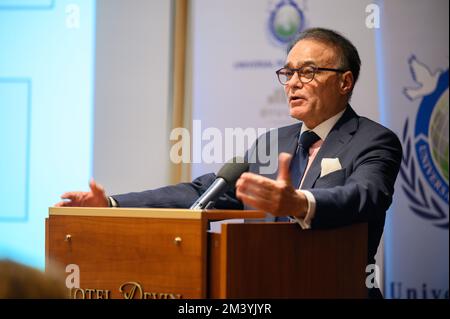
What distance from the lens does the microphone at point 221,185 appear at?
6.74 ft

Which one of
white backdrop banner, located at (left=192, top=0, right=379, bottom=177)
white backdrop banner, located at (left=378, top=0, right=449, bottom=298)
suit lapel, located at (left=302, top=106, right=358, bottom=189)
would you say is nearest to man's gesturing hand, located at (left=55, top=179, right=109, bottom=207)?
suit lapel, located at (left=302, top=106, right=358, bottom=189)

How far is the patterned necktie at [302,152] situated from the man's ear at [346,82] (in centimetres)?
25

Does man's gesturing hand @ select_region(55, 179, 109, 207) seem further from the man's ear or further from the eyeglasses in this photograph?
the man's ear

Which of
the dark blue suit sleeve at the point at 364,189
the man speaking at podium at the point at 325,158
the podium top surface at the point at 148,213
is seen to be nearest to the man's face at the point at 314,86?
the man speaking at podium at the point at 325,158

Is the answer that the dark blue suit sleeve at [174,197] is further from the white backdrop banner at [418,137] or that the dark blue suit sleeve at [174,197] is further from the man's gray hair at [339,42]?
the white backdrop banner at [418,137]

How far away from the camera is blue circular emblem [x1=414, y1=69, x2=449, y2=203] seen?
472 cm

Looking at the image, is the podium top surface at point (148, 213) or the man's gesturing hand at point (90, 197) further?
the man's gesturing hand at point (90, 197)

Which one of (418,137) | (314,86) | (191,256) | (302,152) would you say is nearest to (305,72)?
(314,86)

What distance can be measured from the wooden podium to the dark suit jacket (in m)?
0.08

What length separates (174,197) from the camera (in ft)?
8.68

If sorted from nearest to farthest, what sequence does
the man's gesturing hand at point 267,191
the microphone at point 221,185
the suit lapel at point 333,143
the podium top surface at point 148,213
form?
the man's gesturing hand at point 267,191
the podium top surface at point 148,213
the microphone at point 221,185
the suit lapel at point 333,143

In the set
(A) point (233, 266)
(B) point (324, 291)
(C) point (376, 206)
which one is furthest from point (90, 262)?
(C) point (376, 206)

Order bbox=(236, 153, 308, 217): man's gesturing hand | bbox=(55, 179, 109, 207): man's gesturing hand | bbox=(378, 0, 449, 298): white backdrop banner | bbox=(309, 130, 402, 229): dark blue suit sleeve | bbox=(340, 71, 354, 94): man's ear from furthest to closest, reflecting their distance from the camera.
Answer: bbox=(378, 0, 449, 298): white backdrop banner → bbox=(340, 71, 354, 94): man's ear → bbox=(55, 179, 109, 207): man's gesturing hand → bbox=(309, 130, 402, 229): dark blue suit sleeve → bbox=(236, 153, 308, 217): man's gesturing hand

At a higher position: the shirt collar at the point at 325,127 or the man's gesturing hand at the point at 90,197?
the shirt collar at the point at 325,127
